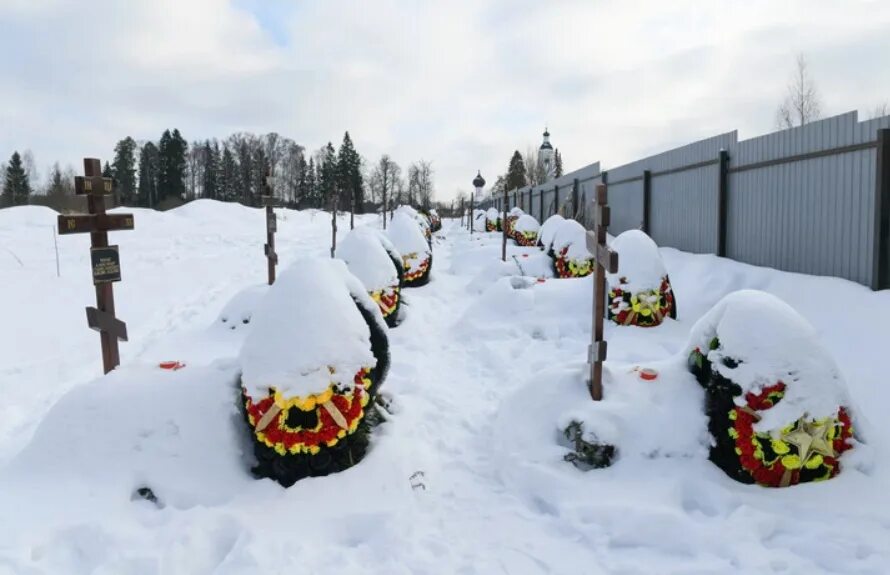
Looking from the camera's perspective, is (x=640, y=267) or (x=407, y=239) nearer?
(x=640, y=267)

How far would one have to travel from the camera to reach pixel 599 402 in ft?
13.8

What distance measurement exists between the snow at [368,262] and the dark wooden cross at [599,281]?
4002mm

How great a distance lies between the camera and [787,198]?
7.59 metres

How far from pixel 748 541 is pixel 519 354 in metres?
4.13

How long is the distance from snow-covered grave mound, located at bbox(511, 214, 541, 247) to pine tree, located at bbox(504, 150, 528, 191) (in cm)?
3627

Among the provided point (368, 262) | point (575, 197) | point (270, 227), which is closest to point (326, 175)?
point (575, 197)

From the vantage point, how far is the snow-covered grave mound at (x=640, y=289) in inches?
288

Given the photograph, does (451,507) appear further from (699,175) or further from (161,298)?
(161,298)

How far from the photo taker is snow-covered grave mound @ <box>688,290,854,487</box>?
3410 millimetres

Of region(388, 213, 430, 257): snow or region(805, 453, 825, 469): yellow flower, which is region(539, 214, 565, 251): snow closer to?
region(388, 213, 430, 257): snow

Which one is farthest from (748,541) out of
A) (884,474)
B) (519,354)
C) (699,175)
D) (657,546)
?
(699,175)

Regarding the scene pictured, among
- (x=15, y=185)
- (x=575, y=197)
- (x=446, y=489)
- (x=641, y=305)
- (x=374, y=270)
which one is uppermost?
(x=15, y=185)

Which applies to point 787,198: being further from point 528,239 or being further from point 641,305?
point 528,239

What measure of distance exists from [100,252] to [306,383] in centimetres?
259
